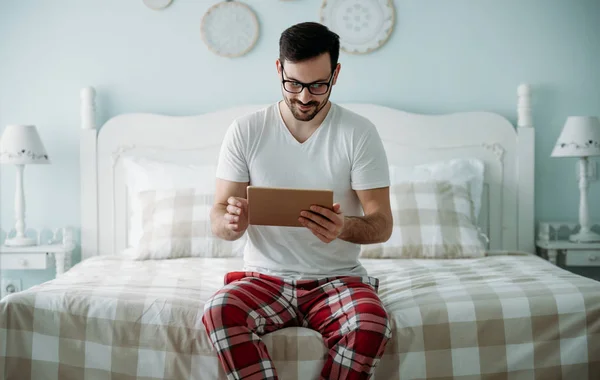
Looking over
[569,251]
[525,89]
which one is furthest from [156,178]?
[569,251]

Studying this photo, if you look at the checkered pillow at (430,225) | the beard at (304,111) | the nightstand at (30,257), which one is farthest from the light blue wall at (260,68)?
the beard at (304,111)

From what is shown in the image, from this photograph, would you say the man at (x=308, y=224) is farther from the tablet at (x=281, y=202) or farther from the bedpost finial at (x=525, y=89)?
the bedpost finial at (x=525, y=89)

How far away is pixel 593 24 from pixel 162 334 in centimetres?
262

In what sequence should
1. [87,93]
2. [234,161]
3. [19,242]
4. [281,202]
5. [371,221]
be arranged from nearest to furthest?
1. [281,202]
2. [371,221]
3. [234,161]
4. [19,242]
5. [87,93]

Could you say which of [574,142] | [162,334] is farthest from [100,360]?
[574,142]

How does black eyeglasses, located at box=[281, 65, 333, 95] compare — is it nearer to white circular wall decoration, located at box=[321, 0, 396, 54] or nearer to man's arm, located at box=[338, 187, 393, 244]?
man's arm, located at box=[338, 187, 393, 244]

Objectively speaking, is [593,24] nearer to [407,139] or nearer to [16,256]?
[407,139]

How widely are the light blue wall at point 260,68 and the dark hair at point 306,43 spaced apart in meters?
1.41

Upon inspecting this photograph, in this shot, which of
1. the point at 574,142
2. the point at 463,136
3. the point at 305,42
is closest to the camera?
the point at 305,42

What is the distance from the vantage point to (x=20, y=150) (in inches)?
116

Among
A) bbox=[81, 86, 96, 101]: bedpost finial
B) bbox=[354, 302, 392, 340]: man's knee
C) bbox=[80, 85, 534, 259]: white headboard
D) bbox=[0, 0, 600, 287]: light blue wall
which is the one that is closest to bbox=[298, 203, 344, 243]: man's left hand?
bbox=[354, 302, 392, 340]: man's knee

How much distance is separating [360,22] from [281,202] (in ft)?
6.12

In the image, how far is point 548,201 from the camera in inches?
125

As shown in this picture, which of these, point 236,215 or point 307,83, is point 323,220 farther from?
point 307,83
